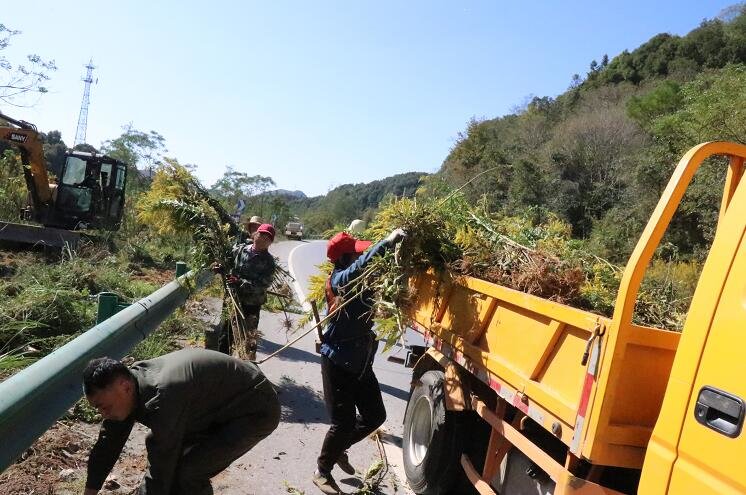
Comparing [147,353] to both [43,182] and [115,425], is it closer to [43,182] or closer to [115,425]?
[115,425]

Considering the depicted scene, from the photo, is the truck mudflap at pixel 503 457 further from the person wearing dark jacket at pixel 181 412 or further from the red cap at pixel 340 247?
the red cap at pixel 340 247

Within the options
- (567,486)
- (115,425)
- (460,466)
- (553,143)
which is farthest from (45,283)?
(553,143)

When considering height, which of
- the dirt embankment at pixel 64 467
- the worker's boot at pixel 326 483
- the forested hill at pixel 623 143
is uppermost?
the forested hill at pixel 623 143

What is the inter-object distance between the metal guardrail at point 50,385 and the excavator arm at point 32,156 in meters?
13.5

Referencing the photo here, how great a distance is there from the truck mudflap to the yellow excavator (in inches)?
582

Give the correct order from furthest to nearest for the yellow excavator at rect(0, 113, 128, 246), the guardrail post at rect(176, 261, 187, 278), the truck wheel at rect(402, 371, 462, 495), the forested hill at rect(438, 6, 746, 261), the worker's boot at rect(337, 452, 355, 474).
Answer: the forested hill at rect(438, 6, 746, 261) → the yellow excavator at rect(0, 113, 128, 246) → the guardrail post at rect(176, 261, 187, 278) → the worker's boot at rect(337, 452, 355, 474) → the truck wheel at rect(402, 371, 462, 495)

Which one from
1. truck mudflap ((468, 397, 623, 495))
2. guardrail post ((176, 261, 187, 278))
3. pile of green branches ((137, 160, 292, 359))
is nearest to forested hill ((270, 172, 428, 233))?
guardrail post ((176, 261, 187, 278))

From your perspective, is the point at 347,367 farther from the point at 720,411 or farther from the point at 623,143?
the point at 623,143

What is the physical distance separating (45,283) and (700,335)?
22.6 feet

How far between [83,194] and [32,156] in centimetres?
160

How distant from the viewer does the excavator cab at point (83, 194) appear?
650 inches

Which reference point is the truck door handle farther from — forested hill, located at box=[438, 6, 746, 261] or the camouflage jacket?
the camouflage jacket

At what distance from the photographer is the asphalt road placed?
4371 millimetres

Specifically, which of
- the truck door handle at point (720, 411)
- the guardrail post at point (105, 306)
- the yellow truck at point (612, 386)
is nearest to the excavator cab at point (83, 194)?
the guardrail post at point (105, 306)
